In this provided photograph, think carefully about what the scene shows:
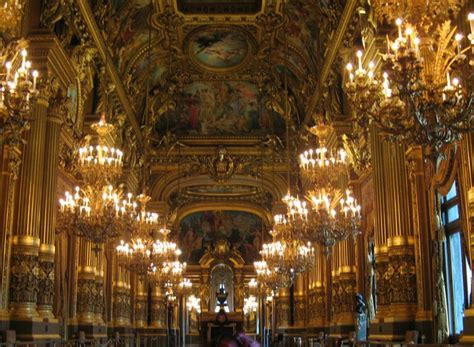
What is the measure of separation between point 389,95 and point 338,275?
11565mm

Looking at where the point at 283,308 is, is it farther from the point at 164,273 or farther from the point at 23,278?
the point at 23,278

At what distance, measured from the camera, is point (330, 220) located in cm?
1186

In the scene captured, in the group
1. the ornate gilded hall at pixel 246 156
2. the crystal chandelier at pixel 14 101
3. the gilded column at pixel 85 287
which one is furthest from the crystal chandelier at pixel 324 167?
the gilded column at pixel 85 287

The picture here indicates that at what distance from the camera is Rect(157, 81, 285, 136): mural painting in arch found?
83.4ft

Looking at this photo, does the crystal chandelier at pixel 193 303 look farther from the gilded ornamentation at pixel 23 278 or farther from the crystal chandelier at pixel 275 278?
the gilded ornamentation at pixel 23 278

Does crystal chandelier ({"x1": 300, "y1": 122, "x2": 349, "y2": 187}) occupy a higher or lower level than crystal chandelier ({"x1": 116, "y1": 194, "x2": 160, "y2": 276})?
higher

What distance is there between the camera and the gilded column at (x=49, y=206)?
1243 cm

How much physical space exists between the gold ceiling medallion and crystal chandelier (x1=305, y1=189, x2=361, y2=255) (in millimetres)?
10267

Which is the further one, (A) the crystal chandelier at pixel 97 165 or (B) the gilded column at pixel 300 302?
(B) the gilded column at pixel 300 302

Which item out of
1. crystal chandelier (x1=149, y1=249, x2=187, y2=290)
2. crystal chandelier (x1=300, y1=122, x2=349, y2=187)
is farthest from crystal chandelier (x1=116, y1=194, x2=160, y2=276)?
crystal chandelier (x1=300, y1=122, x2=349, y2=187)

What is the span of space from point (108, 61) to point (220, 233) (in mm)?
21926

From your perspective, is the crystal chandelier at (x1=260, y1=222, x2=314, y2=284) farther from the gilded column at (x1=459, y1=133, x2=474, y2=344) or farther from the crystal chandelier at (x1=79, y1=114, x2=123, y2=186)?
the gilded column at (x1=459, y1=133, x2=474, y2=344)

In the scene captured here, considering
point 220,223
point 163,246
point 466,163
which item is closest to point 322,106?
point 163,246

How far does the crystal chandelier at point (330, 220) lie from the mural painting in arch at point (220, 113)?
13.6 m
